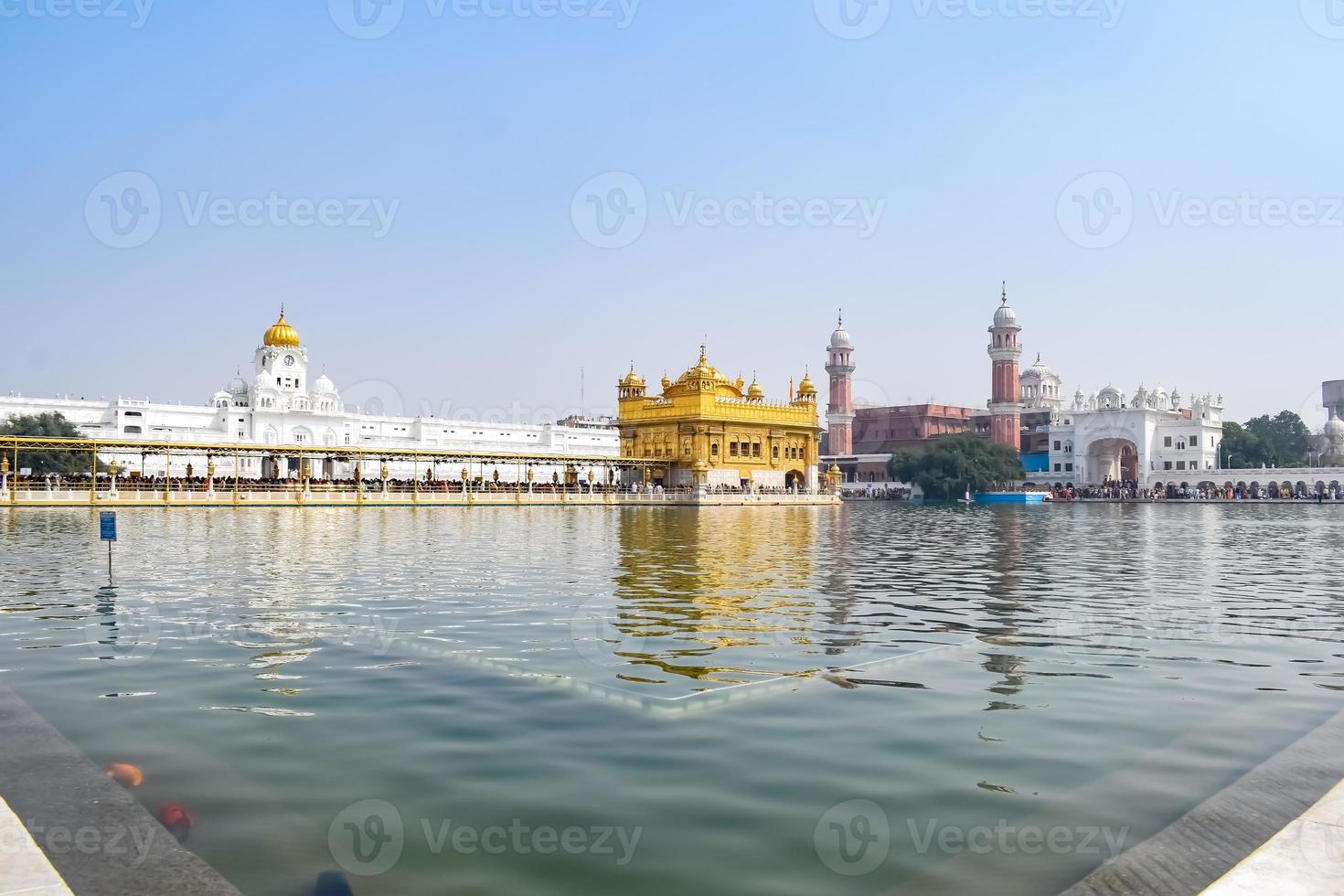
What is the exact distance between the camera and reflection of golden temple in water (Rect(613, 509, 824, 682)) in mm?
8953

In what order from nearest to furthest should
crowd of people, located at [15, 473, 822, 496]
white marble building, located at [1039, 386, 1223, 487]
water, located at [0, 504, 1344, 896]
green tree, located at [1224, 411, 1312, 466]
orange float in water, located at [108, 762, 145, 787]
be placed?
water, located at [0, 504, 1344, 896]
orange float in water, located at [108, 762, 145, 787]
crowd of people, located at [15, 473, 822, 496]
white marble building, located at [1039, 386, 1223, 487]
green tree, located at [1224, 411, 1312, 466]

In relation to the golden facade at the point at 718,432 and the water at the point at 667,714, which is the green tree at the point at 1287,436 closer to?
the golden facade at the point at 718,432

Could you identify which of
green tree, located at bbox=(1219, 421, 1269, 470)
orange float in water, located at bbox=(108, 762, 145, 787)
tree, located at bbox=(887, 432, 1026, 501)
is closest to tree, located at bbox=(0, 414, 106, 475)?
orange float in water, located at bbox=(108, 762, 145, 787)

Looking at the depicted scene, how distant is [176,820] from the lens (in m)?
5.02

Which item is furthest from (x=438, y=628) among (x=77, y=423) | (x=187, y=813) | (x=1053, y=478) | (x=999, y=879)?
(x=1053, y=478)

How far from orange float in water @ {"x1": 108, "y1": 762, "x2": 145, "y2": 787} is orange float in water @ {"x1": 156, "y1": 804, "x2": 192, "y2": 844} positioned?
18.5 inches

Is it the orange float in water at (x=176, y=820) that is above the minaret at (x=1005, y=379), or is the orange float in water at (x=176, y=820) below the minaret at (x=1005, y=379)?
below

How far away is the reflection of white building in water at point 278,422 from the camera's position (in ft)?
269

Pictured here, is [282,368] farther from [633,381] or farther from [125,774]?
[125,774]

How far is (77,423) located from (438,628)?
83.8 m

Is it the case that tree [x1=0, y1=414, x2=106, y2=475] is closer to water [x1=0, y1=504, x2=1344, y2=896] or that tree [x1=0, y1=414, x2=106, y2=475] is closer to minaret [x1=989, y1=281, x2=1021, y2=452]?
water [x1=0, y1=504, x2=1344, y2=896]

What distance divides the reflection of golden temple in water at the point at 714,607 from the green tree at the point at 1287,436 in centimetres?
9721

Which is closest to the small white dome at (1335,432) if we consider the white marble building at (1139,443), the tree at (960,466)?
the white marble building at (1139,443)

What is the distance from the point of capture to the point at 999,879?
442 cm
